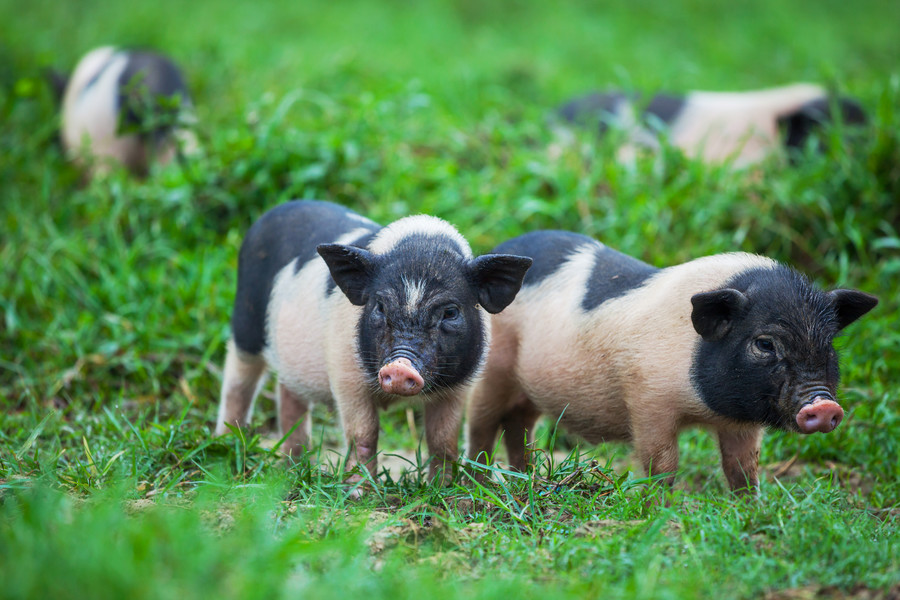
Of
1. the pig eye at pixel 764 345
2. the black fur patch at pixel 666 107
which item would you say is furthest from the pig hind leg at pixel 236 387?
the black fur patch at pixel 666 107

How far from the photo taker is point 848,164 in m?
6.62

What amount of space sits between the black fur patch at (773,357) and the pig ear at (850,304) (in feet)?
0.21

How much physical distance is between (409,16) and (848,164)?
27.5 feet

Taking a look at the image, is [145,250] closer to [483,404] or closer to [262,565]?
[483,404]

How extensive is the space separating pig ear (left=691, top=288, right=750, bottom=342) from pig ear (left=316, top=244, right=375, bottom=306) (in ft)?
4.58

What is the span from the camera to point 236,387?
4.93 meters

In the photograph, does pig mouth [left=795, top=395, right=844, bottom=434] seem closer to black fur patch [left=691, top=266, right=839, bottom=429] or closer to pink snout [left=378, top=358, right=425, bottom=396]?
black fur patch [left=691, top=266, right=839, bottom=429]

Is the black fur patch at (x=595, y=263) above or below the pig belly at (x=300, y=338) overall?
above

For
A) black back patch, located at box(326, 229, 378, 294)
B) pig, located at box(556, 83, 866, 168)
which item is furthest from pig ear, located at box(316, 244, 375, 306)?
pig, located at box(556, 83, 866, 168)

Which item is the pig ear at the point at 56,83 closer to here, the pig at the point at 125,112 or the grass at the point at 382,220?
the pig at the point at 125,112

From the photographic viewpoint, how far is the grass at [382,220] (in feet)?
9.50

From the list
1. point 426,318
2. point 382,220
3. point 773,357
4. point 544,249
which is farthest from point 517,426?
point 382,220

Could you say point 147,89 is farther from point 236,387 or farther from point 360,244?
point 360,244

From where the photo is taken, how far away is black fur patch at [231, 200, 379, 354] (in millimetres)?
4582
